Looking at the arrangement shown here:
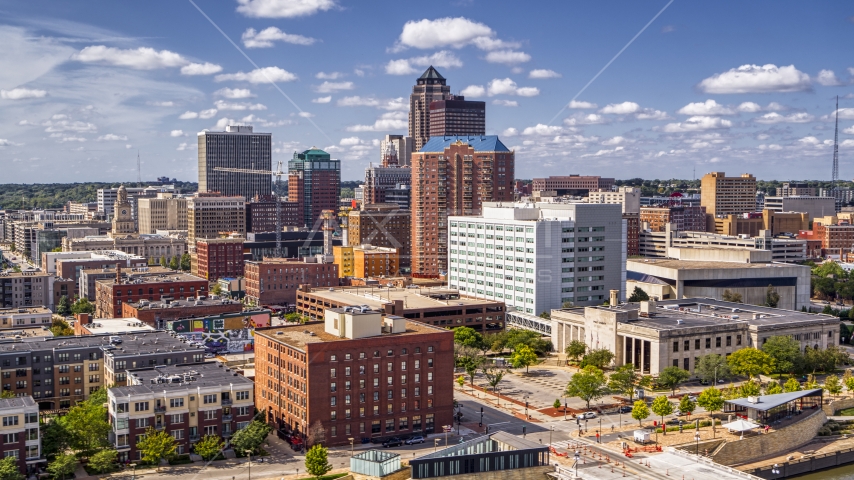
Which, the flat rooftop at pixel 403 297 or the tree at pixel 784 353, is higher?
the flat rooftop at pixel 403 297

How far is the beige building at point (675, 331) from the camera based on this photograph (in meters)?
89.9

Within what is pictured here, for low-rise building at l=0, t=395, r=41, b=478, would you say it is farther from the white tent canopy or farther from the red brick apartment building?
the white tent canopy

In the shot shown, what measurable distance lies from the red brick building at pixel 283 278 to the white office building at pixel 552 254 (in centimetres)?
2796

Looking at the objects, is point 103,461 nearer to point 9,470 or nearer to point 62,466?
point 62,466

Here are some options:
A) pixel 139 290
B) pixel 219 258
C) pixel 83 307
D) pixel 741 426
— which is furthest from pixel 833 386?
pixel 219 258

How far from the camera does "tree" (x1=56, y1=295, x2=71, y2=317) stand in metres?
133

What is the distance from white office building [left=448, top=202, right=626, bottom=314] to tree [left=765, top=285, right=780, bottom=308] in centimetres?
2123

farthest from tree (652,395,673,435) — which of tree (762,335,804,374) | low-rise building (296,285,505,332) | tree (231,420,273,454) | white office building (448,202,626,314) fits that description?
white office building (448,202,626,314)

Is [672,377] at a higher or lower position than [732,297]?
lower

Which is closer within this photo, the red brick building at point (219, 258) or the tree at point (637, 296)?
the tree at point (637, 296)

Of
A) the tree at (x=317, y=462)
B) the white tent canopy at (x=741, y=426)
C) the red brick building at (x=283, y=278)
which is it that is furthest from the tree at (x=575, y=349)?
the red brick building at (x=283, y=278)

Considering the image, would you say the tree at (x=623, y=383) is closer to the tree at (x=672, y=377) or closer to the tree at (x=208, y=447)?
the tree at (x=672, y=377)

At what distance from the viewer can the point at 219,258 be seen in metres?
165

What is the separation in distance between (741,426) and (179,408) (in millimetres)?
40654
